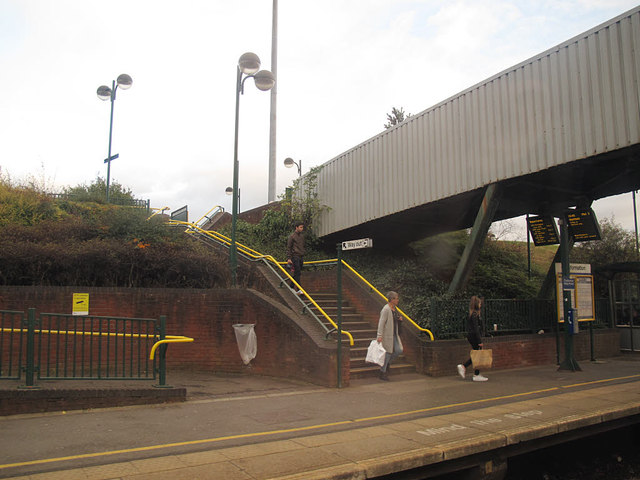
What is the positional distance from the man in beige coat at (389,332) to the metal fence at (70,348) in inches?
146

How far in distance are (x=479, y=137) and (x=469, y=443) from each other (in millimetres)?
8438

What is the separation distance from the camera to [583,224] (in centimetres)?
1309

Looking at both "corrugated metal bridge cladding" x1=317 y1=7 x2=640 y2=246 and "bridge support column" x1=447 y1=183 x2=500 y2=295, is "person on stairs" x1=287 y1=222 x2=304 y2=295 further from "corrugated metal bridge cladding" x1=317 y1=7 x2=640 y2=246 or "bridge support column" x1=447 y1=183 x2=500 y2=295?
"bridge support column" x1=447 y1=183 x2=500 y2=295

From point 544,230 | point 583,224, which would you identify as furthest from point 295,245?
point 583,224

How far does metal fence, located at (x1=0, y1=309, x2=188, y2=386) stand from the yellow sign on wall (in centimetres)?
22

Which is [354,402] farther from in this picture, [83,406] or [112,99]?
[112,99]

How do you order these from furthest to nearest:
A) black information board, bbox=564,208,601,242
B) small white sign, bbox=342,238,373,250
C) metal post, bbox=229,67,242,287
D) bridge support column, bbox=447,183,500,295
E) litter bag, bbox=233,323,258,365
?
black information board, bbox=564,208,601,242, metal post, bbox=229,67,242,287, bridge support column, bbox=447,183,500,295, litter bag, bbox=233,323,258,365, small white sign, bbox=342,238,373,250

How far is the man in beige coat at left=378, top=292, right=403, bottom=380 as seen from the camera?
965cm

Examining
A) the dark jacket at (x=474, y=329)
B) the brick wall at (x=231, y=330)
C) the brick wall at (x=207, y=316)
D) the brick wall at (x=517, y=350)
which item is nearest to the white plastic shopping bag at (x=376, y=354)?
the brick wall at (x=231, y=330)

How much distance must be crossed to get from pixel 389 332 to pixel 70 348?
6.49 meters

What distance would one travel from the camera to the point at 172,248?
1281 cm

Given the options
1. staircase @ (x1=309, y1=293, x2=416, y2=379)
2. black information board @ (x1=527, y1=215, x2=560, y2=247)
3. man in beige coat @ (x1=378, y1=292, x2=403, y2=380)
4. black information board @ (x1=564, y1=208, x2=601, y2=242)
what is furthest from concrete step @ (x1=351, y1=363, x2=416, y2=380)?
black information board @ (x1=527, y1=215, x2=560, y2=247)

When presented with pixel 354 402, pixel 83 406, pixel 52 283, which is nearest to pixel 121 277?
pixel 52 283

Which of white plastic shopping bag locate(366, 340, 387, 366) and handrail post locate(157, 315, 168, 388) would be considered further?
white plastic shopping bag locate(366, 340, 387, 366)
